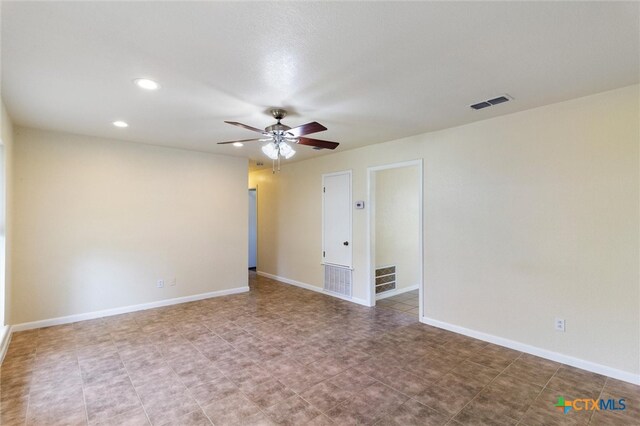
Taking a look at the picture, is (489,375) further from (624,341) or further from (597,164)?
(597,164)

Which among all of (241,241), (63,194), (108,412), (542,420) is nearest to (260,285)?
(241,241)

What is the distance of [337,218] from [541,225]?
3.08m

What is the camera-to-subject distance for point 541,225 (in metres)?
3.17

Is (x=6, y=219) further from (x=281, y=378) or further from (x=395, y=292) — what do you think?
(x=395, y=292)

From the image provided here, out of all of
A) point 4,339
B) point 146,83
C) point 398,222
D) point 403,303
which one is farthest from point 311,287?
point 146,83

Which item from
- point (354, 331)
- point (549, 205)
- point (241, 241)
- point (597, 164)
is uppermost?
point (597, 164)

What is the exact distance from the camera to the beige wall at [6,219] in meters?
3.25

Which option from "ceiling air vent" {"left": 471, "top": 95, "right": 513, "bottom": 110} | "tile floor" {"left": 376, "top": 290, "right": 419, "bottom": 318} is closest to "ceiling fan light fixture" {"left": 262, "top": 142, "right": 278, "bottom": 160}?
"ceiling air vent" {"left": 471, "top": 95, "right": 513, "bottom": 110}

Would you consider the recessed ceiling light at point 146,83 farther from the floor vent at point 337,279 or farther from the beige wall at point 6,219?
the floor vent at point 337,279

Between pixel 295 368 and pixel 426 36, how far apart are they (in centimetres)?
297

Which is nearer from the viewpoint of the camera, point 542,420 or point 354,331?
point 542,420

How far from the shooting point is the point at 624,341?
269 centimetres

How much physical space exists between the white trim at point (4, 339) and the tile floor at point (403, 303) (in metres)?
4.64

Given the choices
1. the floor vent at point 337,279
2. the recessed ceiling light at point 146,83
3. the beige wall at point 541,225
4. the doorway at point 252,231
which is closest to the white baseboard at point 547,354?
the beige wall at point 541,225
